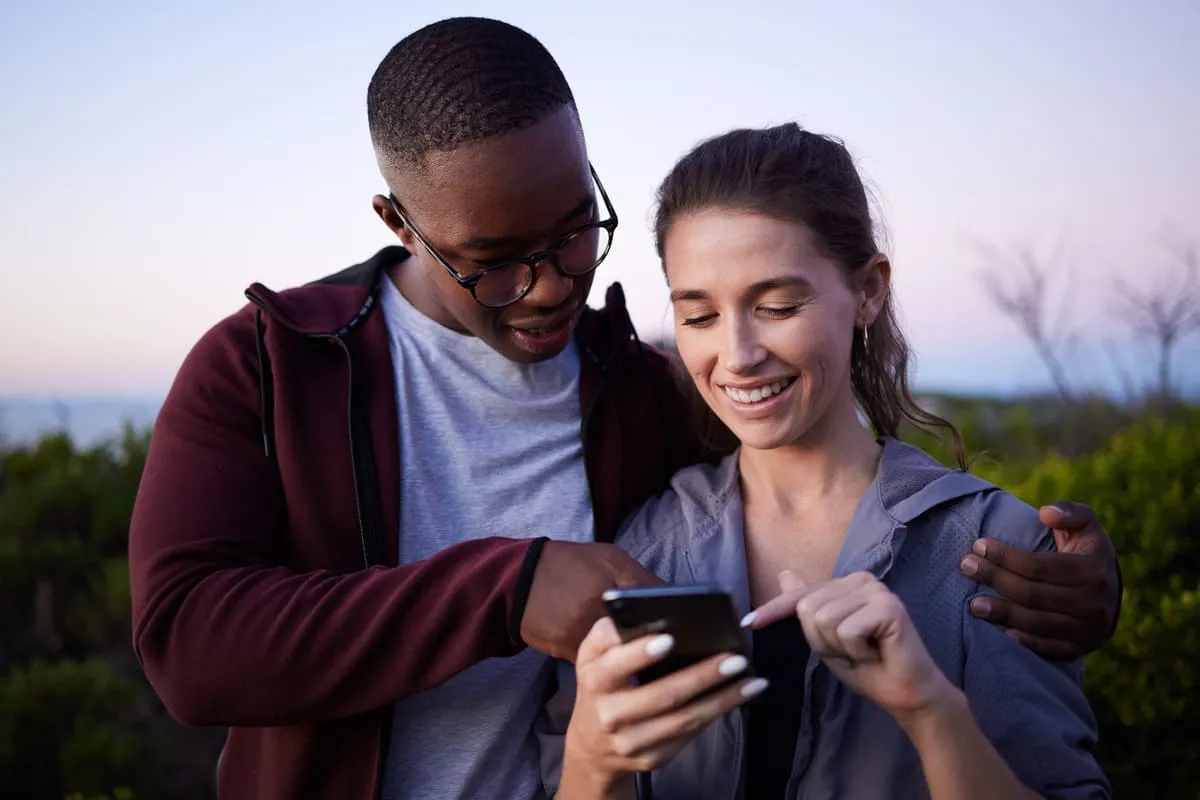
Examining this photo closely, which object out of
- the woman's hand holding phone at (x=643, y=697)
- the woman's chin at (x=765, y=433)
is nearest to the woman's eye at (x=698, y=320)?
the woman's chin at (x=765, y=433)

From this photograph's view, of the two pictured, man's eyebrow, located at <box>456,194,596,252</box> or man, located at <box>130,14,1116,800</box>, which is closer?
man, located at <box>130,14,1116,800</box>

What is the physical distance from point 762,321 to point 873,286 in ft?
1.26

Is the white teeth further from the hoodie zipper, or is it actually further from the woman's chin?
the hoodie zipper

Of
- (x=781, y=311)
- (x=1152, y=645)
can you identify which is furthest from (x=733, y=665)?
(x=1152, y=645)

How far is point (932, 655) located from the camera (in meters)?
2.30

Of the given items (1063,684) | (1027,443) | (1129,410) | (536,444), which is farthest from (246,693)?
(1129,410)

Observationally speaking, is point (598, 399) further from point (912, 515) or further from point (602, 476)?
point (912, 515)

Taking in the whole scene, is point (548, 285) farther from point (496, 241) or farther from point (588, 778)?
point (588, 778)

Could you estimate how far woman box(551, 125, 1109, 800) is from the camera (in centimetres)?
191

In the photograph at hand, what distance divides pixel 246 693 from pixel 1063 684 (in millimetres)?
1641

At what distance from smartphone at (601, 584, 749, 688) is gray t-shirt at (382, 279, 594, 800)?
2.79 ft

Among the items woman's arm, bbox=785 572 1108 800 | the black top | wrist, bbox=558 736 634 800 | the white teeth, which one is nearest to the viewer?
woman's arm, bbox=785 572 1108 800

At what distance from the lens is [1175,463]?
4.30m

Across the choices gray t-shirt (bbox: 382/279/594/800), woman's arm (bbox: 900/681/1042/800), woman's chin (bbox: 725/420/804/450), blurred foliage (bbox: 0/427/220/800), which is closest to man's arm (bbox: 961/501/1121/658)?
woman's arm (bbox: 900/681/1042/800)
